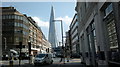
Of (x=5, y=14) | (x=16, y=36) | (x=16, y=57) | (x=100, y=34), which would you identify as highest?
(x=5, y=14)

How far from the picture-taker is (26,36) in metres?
70.2

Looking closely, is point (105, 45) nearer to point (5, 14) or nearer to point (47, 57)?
point (47, 57)

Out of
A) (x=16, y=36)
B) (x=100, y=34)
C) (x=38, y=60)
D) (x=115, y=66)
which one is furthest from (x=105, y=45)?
(x=16, y=36)

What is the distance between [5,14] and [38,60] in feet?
156

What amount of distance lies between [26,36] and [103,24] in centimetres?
6268

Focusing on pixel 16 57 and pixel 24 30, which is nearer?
pixel 16 57

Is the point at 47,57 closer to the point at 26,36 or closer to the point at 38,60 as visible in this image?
the point at 38,60

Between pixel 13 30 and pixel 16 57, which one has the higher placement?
pixel 13 30

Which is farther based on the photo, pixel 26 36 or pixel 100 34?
pixel 26 36

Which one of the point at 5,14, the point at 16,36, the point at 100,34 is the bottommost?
the point at 100,34

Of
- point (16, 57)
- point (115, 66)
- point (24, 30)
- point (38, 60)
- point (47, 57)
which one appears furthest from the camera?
point (24, 30)

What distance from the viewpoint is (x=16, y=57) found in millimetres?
50812

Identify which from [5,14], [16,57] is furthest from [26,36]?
[16,57]

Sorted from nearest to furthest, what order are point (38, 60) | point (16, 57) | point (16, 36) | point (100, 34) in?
point (100, 34) < point (38, 60) < point (16, 57) < point (16, 36)
